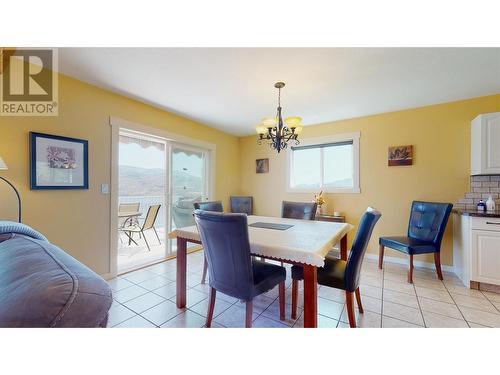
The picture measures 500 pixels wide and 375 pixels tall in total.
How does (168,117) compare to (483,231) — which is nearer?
(483,231)

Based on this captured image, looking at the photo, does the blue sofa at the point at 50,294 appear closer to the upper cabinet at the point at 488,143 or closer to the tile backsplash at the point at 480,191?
the upper cabinet at the point at 488,143

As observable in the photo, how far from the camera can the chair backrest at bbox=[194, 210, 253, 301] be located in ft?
4.16

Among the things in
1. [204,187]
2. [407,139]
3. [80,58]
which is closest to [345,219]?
[407,139]

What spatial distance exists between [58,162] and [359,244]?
2913mm

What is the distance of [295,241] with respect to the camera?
1482mm

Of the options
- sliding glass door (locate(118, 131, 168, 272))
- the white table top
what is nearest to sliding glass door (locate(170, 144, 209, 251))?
sliding glass door (locate(118, 131, 168, 272))

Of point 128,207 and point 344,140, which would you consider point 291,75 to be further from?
point 128,207

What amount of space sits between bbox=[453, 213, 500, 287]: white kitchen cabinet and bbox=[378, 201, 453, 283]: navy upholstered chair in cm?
21

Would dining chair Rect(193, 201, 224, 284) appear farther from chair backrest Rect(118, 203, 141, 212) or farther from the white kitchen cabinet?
the white kitchen cabinet

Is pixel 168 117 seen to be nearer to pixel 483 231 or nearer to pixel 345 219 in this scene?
pixel 345 219

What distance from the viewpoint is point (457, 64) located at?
1879 millimetres

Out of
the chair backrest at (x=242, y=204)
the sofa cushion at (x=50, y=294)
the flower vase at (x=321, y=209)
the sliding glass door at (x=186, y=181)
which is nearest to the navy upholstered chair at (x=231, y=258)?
the sofa cushion at (x=50, y=294)

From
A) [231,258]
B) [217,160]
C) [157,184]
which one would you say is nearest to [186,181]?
[157,184]

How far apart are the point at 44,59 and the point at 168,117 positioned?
1.44 metres
